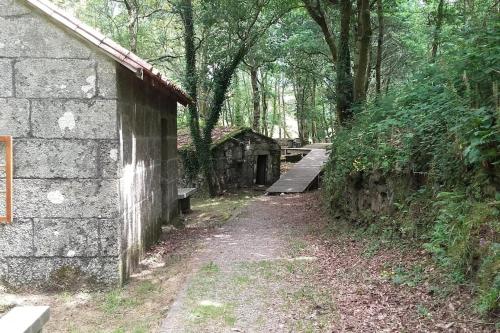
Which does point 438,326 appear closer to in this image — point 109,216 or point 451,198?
point 451,198

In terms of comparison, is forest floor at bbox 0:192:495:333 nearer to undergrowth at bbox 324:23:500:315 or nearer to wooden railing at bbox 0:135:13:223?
undergrowth at bbox 324:23:500:315

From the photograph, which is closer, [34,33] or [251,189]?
[34,33]

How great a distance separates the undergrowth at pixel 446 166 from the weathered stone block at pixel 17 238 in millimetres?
5227

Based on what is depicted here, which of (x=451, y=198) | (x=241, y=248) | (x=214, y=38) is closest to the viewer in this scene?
(x=451, y=198)

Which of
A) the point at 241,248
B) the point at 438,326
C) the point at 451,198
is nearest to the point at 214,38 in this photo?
the point at 241,248

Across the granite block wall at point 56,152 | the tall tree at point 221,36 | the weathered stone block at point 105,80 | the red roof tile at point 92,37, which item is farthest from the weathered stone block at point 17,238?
the tall tree at point 221,36

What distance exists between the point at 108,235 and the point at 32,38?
2.93 metres

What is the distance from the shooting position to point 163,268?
24.5ft

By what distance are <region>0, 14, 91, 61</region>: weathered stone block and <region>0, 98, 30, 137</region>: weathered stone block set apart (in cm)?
65

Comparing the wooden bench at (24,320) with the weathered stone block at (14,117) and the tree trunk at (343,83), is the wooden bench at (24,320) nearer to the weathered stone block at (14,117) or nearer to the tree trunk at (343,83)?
the weathered stone block at (14,117)

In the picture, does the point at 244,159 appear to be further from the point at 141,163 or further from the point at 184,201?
the point at 141,163

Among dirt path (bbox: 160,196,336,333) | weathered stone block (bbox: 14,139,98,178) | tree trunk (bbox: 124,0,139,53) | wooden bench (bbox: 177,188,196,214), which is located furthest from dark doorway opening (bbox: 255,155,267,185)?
weathered stone block (bbox: 14,139,98,178)

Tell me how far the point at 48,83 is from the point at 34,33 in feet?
2.34

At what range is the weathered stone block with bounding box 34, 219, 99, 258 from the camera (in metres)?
6.27
